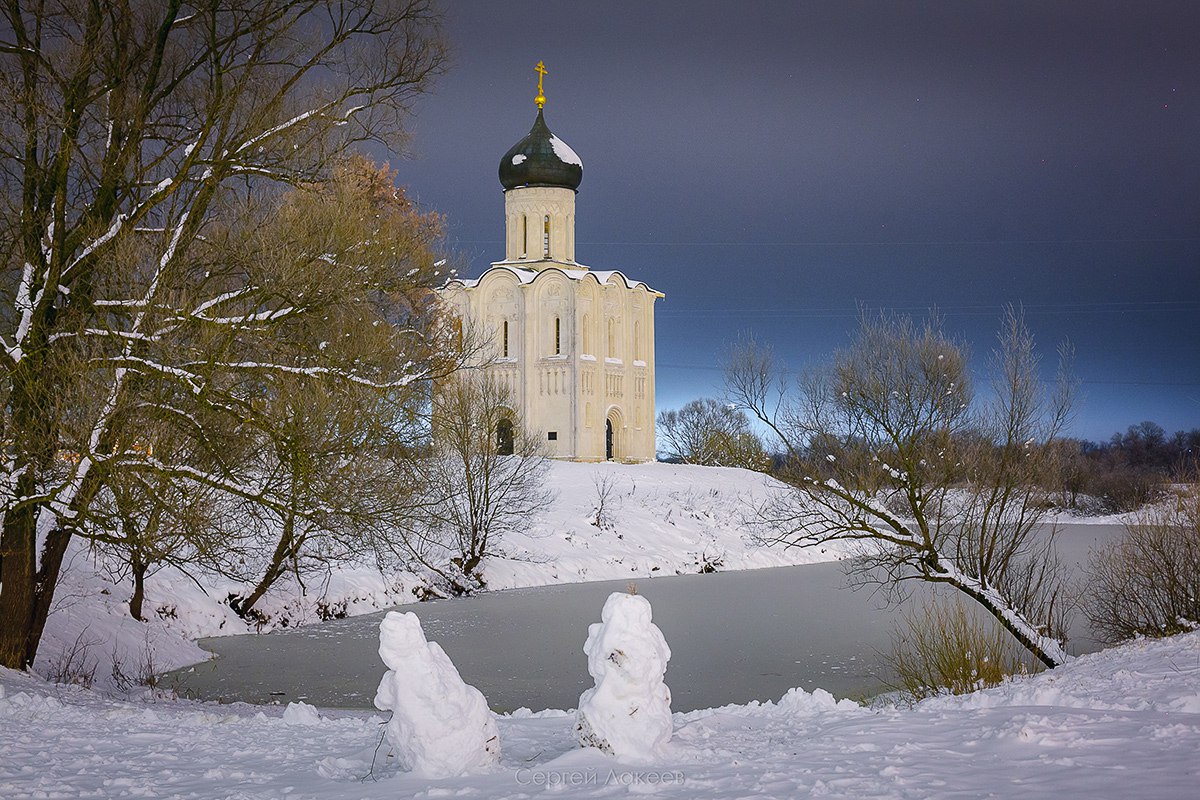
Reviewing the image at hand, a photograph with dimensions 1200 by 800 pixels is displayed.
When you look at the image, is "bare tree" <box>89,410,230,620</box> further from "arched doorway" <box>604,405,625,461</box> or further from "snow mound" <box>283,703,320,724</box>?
"arched doorway" <box>604,405,625,461</box>

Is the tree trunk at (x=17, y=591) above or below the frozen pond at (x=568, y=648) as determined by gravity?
above

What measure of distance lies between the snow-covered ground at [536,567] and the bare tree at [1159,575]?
557 centimetres

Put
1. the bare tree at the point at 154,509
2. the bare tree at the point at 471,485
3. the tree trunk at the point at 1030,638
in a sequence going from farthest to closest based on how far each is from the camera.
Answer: the bare tree at the point at 471,485, the tree trunk at the point at 1030,638, the bare tree at the point at 154,509

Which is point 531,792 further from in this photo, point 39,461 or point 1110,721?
point 39,461

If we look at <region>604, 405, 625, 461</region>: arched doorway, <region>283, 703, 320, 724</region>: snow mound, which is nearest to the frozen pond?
<region>283, 703, 320, 724</region>: snow mound

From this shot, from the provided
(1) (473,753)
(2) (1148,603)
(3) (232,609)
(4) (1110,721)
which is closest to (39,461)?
(1) (473,753)

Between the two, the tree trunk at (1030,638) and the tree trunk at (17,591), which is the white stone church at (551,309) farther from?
the tree trunk at (17,591)

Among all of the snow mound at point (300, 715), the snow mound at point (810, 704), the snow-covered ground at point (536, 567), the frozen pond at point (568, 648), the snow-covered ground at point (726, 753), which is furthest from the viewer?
the snow-covered ground at point (536, 567)

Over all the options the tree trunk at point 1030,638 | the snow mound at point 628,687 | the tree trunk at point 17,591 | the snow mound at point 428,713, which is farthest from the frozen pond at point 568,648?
the snow mound at point 428,713

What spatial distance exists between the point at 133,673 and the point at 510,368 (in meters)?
29.5

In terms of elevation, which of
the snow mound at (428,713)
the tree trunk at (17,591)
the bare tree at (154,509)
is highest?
the bare tree at (154,509)

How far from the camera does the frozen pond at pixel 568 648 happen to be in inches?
523

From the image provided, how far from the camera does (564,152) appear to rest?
43.7 meters

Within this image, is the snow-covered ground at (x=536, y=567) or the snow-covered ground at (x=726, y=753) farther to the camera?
the snow-covered ground at (x=536, y=567)
